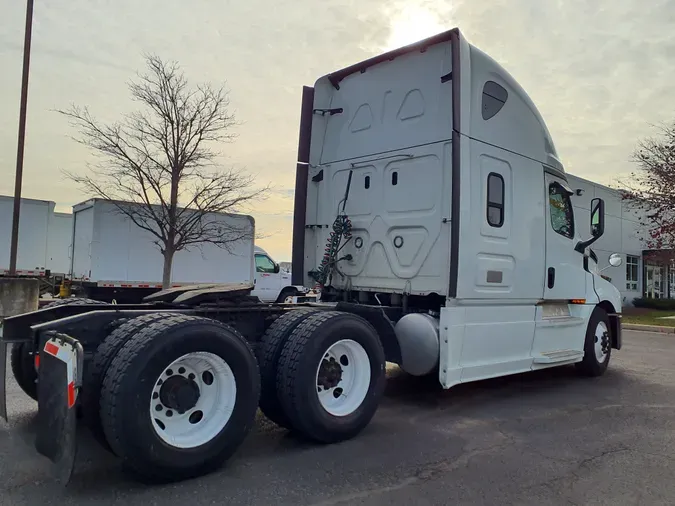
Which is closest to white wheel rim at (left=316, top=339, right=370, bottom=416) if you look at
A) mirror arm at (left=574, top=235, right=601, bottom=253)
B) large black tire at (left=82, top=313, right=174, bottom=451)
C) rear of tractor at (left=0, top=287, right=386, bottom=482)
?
rear of tractor at (left=0, top=287, right=386, bottom=482)

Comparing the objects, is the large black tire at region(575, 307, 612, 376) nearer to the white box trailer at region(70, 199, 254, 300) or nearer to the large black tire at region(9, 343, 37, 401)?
the large black tire at region(9, 343, 37, 401)

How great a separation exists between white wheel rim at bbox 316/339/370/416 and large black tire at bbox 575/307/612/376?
4.25 meters

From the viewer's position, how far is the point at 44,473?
3.86m

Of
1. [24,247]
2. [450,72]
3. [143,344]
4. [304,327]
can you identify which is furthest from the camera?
[24,247]

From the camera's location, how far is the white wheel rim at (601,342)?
313 inches

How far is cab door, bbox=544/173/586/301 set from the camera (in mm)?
7088

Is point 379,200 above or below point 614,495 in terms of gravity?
above

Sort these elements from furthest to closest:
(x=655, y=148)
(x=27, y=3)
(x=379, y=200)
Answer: (x=655, y=148) < (x=27, y=3) < (x=379, y=200)

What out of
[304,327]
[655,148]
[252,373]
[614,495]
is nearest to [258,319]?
[304,327]

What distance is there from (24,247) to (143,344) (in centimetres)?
1795

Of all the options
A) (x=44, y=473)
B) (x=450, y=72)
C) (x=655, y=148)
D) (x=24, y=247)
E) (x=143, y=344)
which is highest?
(x=655, y=148)

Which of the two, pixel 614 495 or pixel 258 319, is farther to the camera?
pixel 258 319

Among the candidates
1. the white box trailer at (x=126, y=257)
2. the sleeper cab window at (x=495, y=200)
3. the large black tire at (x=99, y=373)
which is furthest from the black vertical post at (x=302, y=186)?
the white box trailer at (x=126, y=257)

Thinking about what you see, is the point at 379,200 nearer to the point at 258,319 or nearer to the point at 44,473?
the point at 258,319
